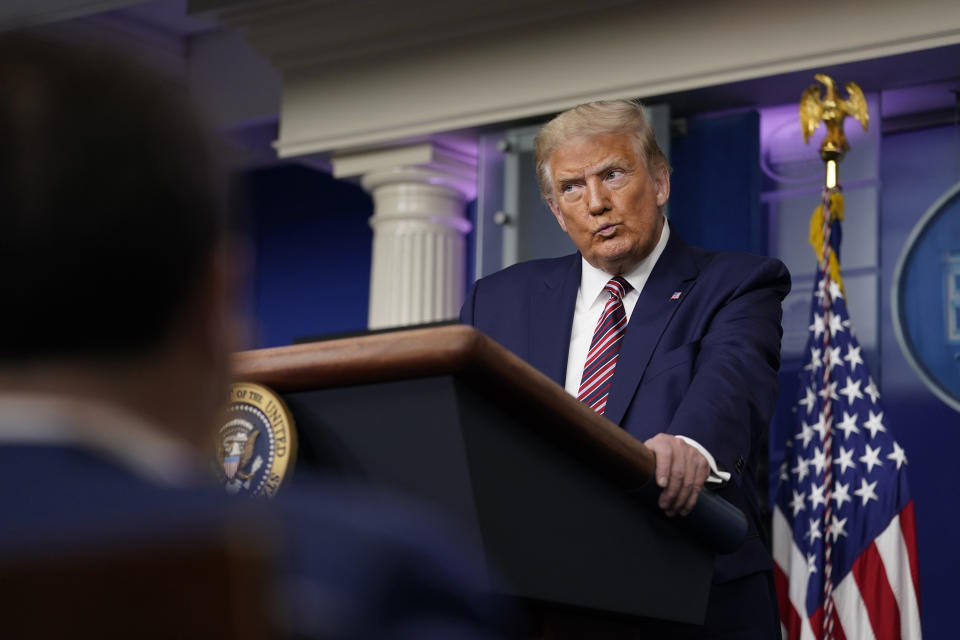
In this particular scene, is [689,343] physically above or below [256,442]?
above

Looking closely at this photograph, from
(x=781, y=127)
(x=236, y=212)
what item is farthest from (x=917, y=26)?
(x=236, y=212)

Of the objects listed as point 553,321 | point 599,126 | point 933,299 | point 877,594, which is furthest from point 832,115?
point 553,321

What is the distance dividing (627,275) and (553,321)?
33 cm

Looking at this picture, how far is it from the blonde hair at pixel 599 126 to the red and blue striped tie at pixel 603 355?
50cm

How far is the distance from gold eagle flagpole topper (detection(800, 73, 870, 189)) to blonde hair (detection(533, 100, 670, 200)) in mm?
1993

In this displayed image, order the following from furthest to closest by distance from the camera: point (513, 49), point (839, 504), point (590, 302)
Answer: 1. point (513, 49)
2. point (839, 504)
3. point (590, 302)

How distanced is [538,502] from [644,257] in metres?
1.39

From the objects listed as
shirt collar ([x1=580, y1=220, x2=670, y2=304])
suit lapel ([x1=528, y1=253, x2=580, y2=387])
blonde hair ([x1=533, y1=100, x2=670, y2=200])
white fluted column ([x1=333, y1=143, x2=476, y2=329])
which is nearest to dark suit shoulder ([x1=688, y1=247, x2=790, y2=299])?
shirt collar ([x1=580, y1=220, x2=670, y2=304])

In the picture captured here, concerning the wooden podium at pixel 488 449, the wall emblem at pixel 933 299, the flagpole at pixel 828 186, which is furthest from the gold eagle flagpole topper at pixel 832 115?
the wooden podium at pixel 488 449

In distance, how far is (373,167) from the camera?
607cm

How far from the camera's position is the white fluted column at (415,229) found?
593cm

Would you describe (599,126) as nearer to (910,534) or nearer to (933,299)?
(910,534)

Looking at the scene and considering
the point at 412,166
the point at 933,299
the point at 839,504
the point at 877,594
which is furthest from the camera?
the point at 412,166

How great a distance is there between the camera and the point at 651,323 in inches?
89.1
